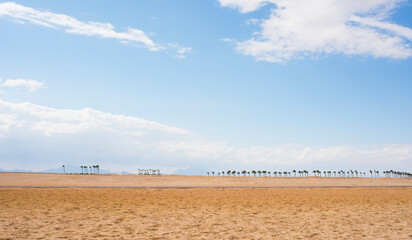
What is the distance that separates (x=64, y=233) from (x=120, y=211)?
21.3 feet

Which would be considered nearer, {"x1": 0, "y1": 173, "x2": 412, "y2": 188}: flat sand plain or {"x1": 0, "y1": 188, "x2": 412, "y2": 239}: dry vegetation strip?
{"x1": 0, "y1": 188, "x2": 412, "y2": 239}: dry vegetation strip

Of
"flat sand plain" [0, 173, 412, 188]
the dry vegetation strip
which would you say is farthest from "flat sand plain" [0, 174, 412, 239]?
"flat sand plain" [0, 173, 412, 188]

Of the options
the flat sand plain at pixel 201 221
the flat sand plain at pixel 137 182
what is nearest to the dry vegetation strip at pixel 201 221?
the flat sand plain at pixel 201 221

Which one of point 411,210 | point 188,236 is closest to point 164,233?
point 188,236

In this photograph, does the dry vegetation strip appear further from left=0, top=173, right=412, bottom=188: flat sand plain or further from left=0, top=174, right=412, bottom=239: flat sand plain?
left=0, top=173, right=412, bottom=188: flat sand plain

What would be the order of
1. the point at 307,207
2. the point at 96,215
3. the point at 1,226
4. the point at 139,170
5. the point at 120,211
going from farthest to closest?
the point at 139,170
the point at 307,207
the point at 120,211
the point at 96,215
the point at 1,226

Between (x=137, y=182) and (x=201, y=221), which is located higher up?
(x=201, y=221)

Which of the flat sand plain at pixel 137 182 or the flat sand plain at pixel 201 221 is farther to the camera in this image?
the flat sand plain at pixel 137 182

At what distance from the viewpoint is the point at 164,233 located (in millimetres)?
14156

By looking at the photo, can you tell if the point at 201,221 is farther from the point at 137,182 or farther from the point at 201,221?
the point at 137,182

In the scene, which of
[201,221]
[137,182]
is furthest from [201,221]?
[137,182]

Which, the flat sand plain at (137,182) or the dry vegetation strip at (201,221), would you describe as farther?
the flat sand plain at (137,182)

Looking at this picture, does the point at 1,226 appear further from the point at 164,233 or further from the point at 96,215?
the point at 164,233

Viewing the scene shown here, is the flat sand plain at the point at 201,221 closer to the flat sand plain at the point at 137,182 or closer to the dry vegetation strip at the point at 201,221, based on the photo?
the dry vegetation strip at the point at 201,221
